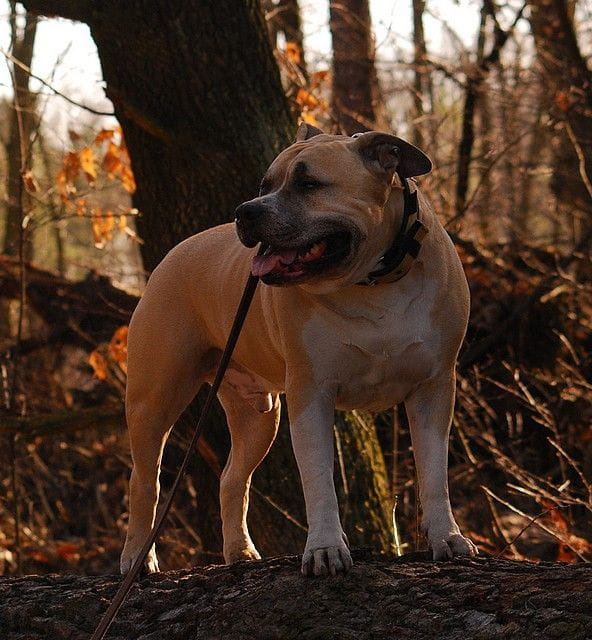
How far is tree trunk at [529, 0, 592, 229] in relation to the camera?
34.9 ft

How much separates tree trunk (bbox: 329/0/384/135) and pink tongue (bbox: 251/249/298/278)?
6.42 m

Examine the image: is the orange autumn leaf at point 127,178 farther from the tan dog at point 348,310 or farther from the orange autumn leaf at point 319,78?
the tan dog at point 348,310

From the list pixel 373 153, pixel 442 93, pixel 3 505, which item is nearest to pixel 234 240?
pixel 373 153

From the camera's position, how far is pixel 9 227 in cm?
1256

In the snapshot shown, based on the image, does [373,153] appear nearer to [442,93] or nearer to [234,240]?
Answer: [234,240]

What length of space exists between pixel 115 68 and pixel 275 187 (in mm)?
2678

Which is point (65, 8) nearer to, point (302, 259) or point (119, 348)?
point (119, 348)

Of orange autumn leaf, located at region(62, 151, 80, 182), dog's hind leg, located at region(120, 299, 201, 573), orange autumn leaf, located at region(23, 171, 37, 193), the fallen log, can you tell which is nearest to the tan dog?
the fallen log

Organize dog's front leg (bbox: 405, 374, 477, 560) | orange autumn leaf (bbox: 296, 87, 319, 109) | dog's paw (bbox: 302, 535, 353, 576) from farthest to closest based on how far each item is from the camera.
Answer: orange autumn leaf (bbox: 296, 87, 319, 109) < dog's front leg (bbox: 405, 374, 477, 560) < dog's paw (bbox: 302, 535, 353, 576)

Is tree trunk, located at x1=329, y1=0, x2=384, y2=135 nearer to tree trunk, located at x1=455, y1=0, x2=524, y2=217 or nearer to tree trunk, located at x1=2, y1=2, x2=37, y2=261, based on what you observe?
tree trunk, located at x1=455, y1=0, x2=524, y2=217

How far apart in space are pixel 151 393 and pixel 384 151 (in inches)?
62.6

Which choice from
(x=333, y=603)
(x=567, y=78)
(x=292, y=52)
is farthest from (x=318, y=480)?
(x=567, y=78)

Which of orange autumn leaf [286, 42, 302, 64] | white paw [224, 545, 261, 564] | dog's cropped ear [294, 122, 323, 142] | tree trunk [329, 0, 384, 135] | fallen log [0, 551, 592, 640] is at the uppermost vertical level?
tree trunk [329, 0, 384, 135]

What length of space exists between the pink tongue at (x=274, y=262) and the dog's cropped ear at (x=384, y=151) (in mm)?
447
